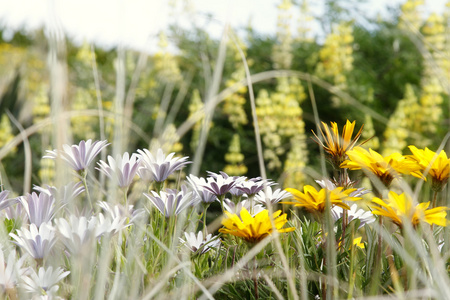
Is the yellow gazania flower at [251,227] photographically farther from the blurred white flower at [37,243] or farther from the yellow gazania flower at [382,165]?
the blurred white flower at [37,243]

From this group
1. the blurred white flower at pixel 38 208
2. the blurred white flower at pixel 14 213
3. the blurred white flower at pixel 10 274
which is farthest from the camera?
the blurred white flower at pixel 14 213

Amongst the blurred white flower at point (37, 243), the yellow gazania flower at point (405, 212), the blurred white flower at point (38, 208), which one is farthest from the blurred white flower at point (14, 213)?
the yellow gazania flower at point (405, 212)

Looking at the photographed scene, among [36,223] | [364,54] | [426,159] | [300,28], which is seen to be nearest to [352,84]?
[300,28]

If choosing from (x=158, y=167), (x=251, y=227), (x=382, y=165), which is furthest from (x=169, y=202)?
(x=382, y=165)

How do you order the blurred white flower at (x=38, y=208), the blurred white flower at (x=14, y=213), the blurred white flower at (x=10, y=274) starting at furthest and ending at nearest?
the blurred white flower at (x=14, y=213) < the blurred white flower at (x=38, y=208) < the blurred white flower at (x=10, y=274)

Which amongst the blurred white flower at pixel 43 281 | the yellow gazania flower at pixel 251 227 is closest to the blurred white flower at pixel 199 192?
the yellow gazania flower at pixel 251 227

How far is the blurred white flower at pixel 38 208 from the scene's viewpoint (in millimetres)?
759

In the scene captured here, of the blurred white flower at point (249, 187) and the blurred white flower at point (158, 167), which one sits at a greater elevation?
the blurred white flower at point (158, 167)

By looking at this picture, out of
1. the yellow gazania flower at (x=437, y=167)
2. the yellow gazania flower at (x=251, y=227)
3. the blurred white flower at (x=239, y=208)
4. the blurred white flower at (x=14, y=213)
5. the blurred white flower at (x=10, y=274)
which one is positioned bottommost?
the blurred white flower at (x=14, y=213)

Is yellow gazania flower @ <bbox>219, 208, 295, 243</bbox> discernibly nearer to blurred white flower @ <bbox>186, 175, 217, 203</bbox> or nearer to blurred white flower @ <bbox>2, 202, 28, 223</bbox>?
blurred white flower @ <bbox>186, 175, 217, 203</bbox>

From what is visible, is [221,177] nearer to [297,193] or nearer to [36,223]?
[297,193]

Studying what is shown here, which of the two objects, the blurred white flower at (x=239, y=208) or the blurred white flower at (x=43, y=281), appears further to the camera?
the blurred white flower at (x=239, y=208)

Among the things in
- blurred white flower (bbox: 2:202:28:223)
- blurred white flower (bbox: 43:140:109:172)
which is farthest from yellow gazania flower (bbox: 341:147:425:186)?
blurred white flower (bbox: 2:202:28:223)

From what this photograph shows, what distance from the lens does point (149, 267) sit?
0.72m
